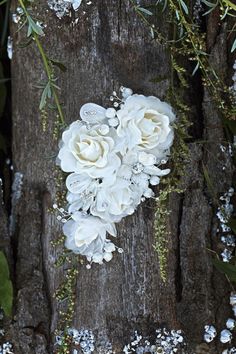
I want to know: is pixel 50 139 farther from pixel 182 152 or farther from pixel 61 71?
pixel 182 152

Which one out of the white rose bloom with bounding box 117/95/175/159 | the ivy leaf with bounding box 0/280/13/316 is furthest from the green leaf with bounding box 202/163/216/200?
the ivy leaf with bounding box 0/280/13/316

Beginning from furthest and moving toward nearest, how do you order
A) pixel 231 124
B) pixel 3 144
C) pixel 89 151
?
pixel 3 144
pixel 231 124
pixel 89 151

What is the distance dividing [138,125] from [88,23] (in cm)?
28

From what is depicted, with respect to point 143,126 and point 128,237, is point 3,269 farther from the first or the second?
point 143,126

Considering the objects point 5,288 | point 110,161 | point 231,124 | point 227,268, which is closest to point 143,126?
point 110,161

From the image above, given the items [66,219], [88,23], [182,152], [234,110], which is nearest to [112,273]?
[66,219]

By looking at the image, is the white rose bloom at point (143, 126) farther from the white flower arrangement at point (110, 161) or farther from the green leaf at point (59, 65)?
the green leaf at point (59, 65)

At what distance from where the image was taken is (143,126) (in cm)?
117

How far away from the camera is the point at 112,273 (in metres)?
1.30

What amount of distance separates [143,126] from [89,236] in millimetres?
223

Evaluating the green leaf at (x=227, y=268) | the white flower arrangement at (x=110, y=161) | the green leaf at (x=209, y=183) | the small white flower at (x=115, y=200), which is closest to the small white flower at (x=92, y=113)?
the white flower arrangement at (x=110, y=161)

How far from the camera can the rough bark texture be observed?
129 cm

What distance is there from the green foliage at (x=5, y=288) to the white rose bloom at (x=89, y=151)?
246 mm

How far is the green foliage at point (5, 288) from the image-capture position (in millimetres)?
1285
